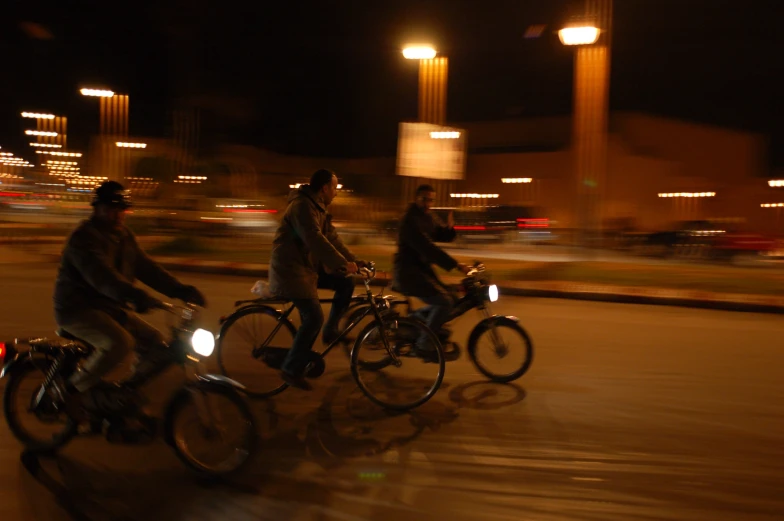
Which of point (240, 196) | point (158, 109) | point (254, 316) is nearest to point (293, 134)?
point (158, 109)

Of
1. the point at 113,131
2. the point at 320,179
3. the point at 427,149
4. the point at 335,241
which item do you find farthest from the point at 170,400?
the point at 113,131

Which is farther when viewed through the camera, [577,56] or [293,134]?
[293,134]

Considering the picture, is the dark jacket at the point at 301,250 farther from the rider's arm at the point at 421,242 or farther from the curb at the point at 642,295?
the curb at the point at 642,295

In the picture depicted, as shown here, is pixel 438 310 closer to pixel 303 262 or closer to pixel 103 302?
pixel 303 262

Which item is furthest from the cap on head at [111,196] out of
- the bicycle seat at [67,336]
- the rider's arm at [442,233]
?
the rider's arm at [442,233]

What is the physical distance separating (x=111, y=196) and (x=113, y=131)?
2188 centimetres

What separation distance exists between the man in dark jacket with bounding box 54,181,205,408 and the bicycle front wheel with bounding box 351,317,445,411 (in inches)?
76.5

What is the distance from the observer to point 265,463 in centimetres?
522

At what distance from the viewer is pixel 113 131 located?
25.4 meters

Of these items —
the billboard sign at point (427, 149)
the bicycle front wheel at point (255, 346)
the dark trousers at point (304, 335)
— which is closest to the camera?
the dark trousers at point (304, 335)

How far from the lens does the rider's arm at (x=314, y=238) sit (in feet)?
20.3

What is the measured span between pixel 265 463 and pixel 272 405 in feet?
4.74

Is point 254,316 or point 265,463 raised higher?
point 254,316

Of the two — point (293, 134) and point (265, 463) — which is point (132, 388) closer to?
point (265, 463)
